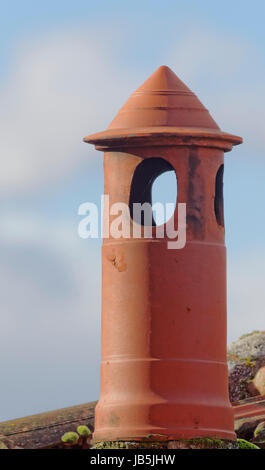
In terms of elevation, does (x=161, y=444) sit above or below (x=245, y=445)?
below

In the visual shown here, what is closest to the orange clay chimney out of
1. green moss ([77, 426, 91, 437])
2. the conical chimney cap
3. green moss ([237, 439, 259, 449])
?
the conical chimney cap

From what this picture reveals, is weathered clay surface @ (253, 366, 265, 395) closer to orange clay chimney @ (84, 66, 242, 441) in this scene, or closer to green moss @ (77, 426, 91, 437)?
green moss @ (77, 426, 91, 437)

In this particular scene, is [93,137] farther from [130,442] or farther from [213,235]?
[130,442]

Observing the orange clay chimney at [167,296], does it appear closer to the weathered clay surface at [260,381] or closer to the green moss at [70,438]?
the green moss at [70,438]

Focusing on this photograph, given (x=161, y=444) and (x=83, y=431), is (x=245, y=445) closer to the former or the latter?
(x=83, y=431)

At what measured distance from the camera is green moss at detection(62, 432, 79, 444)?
23.2m

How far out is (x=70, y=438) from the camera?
76.4 feet

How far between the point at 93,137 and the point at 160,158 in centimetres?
96

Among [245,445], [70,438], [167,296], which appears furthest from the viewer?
[70,438]

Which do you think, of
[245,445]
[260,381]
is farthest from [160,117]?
[260,381]

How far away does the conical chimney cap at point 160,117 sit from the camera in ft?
69.7

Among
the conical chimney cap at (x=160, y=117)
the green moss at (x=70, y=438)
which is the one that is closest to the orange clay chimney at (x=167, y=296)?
the conical chimney cap at (x=160, y=117)

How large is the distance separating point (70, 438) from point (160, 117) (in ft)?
16.7

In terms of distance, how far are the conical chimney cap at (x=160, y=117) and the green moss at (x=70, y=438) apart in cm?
452
